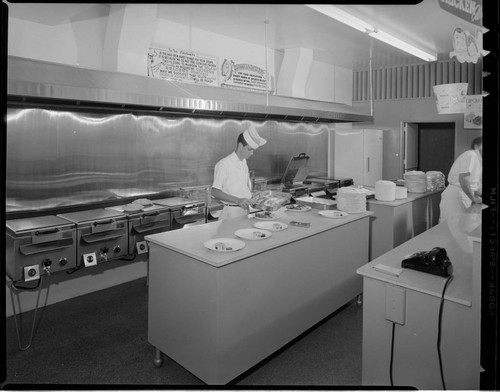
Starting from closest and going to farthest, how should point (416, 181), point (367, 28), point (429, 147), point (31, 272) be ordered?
point (31, 272)
point (367, 28)
point (416, 181)
point (429, 147)

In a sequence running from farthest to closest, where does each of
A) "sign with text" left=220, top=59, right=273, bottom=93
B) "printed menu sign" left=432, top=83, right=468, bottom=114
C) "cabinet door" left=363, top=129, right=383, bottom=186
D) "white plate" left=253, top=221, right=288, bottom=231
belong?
"cabinet door" left=363, top=129, right=383, bottom=186, "sign with text" left=220, top=59, right=273, bottom=93, "white plate" left=253, top=221, right=288, bottom=231, "printed menu sign" left=432, top=83, right=468, bottom=114

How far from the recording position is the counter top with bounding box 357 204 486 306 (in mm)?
1474

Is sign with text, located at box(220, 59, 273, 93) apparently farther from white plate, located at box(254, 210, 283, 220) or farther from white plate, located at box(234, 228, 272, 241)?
white plate, located at box(234, 228, 272, 241)

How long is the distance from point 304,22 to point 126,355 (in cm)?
295

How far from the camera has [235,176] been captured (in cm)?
331

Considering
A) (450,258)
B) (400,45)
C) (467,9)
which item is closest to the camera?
(467,9)

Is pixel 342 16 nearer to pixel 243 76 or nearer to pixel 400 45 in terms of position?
pixel 400 45

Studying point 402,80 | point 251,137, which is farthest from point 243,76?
point 402,80

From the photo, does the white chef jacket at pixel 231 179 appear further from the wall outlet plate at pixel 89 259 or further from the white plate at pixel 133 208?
the wall outlet plate at pixel 89 259

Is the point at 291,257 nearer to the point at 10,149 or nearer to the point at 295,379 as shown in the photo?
the point at 295,379

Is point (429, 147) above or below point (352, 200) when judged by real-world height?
above

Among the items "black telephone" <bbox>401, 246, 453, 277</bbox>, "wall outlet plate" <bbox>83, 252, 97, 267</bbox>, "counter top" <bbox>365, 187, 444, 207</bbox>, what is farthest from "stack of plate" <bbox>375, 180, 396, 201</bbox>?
"wall outlet plate" <bbox>83, 252, 97, 267</bbox>

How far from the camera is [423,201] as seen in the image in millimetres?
4012

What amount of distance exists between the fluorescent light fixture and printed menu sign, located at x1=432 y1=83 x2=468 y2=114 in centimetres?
70
